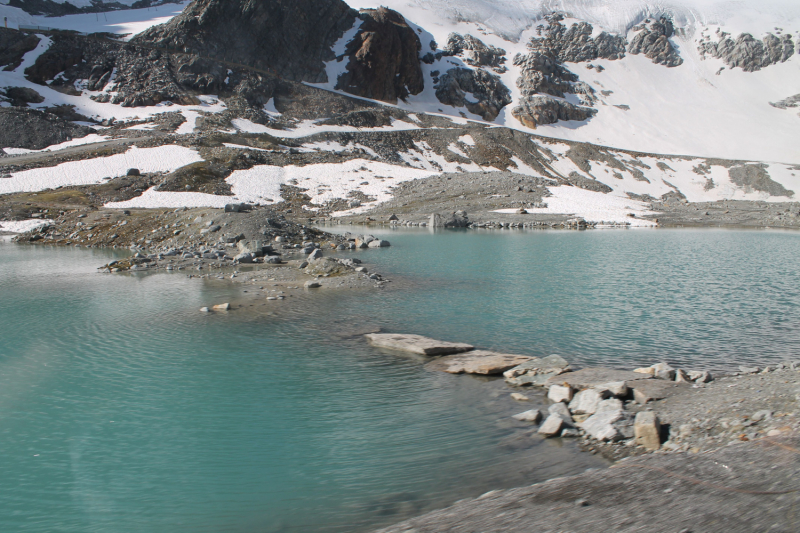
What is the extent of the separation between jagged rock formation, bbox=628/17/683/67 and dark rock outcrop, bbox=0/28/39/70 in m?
168

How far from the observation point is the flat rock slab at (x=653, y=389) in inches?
379

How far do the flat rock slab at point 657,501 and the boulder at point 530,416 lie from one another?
6.95ft

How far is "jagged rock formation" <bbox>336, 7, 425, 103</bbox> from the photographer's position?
432 feet

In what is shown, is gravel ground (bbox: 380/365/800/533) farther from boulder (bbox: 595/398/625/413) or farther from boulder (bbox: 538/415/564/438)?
boulder (bbox: 595/398/625/413)

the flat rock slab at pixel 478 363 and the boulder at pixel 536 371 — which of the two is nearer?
the boulder at pixel 536 371

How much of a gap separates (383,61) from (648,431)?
13802cm

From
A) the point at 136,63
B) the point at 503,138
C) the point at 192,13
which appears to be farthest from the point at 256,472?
the point at 192,13

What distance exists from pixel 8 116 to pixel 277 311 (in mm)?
88189

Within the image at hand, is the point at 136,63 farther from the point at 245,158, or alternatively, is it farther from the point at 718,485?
the point at 718,485

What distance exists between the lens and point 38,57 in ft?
341

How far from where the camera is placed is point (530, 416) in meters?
9.26

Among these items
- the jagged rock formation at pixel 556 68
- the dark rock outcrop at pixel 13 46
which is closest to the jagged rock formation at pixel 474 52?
the jagged rock formation at pixel 556 68

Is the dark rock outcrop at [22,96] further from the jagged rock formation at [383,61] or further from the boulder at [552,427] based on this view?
the boulder at [552,427]

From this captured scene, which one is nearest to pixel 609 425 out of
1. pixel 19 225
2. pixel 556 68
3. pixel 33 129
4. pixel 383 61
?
pixel 19 225
